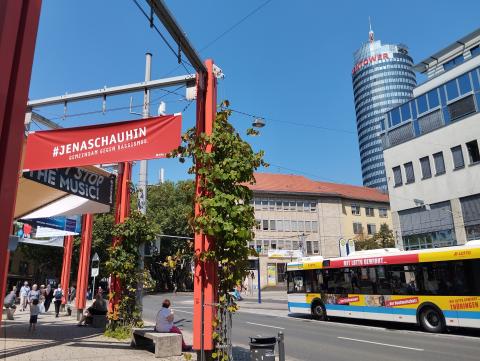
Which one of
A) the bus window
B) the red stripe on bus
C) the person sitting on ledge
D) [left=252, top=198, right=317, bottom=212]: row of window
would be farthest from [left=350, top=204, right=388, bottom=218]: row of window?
the person sitting on ledge

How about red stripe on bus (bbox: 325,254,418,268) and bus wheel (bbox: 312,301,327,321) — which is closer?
red stripe on bus (bbox: 325,254,418,268)

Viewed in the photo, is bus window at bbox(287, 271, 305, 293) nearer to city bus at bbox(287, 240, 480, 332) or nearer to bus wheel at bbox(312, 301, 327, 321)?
city bus at bbox(287, 240, 480, 332)

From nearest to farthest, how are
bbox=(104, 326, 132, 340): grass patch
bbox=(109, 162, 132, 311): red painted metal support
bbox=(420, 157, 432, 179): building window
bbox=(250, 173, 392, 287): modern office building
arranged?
bbox=(104, 326, 132, 340): grass patch → bbox=(109, 162, 132, 311): red painted metal support → bbox=(420, 157, 432, 179): building window → bbox=(250, 173, 392, 287): modern office building

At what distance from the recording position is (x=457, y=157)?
33281mm

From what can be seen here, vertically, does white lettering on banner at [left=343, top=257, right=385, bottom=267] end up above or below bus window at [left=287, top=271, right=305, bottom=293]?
above

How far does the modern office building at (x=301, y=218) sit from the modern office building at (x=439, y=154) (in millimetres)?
31106

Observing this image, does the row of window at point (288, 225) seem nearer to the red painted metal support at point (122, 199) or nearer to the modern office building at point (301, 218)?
the modern office building at point (301, 218)

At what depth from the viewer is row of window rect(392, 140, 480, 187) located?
106ft

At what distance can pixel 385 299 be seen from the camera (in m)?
18.1

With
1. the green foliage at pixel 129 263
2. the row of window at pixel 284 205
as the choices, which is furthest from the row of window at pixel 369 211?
the green foliage at pixel 129 263

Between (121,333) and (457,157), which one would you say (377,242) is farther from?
(121,333)

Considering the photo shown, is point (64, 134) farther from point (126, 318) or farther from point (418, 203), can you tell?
point (418, 203)

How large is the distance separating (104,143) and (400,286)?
13.5 m

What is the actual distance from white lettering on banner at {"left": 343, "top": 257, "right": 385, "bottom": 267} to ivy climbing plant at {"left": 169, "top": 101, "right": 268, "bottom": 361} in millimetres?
12545
